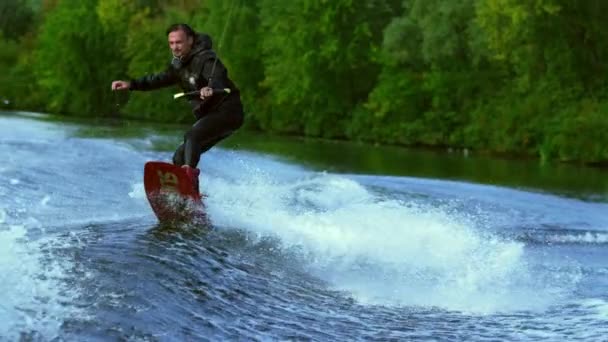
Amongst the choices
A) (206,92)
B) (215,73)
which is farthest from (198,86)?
(206,92)

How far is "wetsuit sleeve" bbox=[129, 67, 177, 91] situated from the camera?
37.4ft

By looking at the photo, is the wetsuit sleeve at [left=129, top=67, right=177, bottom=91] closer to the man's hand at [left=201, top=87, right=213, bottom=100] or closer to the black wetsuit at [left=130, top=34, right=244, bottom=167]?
the black wetsuit at [left=130, top=34, right=244, bottom=167]

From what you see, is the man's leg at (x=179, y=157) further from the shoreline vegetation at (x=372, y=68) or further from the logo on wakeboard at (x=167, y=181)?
the shoreline vegetation at (x=372, y=68)

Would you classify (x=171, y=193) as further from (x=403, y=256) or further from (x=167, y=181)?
(x=403, y=256)

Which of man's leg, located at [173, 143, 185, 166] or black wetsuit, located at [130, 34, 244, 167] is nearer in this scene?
black wetsuit, located at [130, 34, 244, 167]

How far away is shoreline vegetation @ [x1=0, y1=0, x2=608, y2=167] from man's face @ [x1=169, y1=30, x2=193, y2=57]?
22.4 meters

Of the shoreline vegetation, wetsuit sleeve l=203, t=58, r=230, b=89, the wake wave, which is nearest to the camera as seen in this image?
the wake wave

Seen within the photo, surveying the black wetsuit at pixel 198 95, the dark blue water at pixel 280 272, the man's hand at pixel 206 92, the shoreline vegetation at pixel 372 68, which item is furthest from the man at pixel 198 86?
the shoreline vegetation at pixel 372 68

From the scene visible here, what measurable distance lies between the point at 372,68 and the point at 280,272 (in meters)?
49.8

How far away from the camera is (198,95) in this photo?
1112cm

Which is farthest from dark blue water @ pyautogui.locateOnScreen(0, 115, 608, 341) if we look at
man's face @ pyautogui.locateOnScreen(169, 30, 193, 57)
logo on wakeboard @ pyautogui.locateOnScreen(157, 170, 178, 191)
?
man's face @ pyautogui.locateOnScreen(169, 30, 193, 57)

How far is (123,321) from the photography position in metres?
6.71

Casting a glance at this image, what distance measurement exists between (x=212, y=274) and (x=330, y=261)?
2020 mm

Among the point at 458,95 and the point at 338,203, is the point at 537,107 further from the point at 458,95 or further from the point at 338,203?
the point at 338,203
